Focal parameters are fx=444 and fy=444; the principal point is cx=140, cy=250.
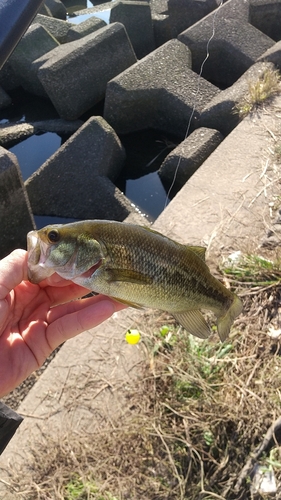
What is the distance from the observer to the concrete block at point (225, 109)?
5.86 meters

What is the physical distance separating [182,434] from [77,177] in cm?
355

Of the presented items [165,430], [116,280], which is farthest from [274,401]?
[116,280]

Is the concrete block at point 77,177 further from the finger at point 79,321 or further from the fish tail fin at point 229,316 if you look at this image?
the fish tail fin at point 229,316

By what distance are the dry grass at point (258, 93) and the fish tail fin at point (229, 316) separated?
3930 mm

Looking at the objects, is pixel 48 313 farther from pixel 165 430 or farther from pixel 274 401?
pixel 274 401

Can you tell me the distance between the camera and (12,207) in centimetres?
482

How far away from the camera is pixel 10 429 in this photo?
3.04m

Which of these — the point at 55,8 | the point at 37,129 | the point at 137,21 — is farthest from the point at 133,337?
the point at 55,8

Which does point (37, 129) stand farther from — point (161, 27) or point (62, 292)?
point (62, 292)

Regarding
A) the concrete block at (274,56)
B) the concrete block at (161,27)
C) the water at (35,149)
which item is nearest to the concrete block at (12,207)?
the water at (35,149)

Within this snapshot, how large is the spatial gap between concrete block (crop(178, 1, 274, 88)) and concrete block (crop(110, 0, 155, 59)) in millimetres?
1328

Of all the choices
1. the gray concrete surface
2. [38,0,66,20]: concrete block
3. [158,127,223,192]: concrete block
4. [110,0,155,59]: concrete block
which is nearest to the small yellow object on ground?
the gray concrete surface

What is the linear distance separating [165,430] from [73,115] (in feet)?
17.7

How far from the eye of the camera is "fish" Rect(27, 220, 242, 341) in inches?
82.7
